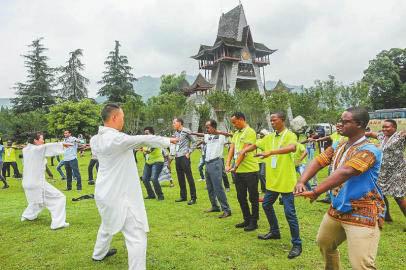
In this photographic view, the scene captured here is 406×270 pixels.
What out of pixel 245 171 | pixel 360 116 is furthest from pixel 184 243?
pixel 360 116

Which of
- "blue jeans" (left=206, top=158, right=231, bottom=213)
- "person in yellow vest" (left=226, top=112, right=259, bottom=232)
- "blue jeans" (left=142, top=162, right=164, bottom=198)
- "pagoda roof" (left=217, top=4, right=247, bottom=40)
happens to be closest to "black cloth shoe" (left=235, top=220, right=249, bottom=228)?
"person in yellow vest" (left=226, top=112, right=259, bottom=232)

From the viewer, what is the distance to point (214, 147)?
25.4ft

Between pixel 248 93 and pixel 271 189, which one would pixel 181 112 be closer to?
pixel 248 93

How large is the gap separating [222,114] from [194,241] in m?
39.9

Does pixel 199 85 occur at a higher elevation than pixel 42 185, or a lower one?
higher

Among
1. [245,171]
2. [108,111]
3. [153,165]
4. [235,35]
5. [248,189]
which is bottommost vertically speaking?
[248,189]

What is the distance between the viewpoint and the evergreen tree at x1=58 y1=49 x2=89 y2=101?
58344 mm

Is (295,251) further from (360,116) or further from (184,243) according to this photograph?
(360,116)

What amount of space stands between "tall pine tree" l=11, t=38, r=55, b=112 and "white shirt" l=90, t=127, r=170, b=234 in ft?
179

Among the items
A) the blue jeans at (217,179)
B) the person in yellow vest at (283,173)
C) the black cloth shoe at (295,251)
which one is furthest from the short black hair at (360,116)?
the blue jeans at (217,179)

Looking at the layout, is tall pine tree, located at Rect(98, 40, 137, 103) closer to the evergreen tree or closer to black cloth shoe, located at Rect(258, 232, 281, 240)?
the evergreen tree

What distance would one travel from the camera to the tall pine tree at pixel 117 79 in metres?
55.6

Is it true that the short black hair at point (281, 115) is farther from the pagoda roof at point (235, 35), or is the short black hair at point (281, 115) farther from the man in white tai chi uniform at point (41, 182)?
the pagoda roof at point (235, 35)

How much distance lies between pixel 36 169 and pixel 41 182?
31 centimetres
